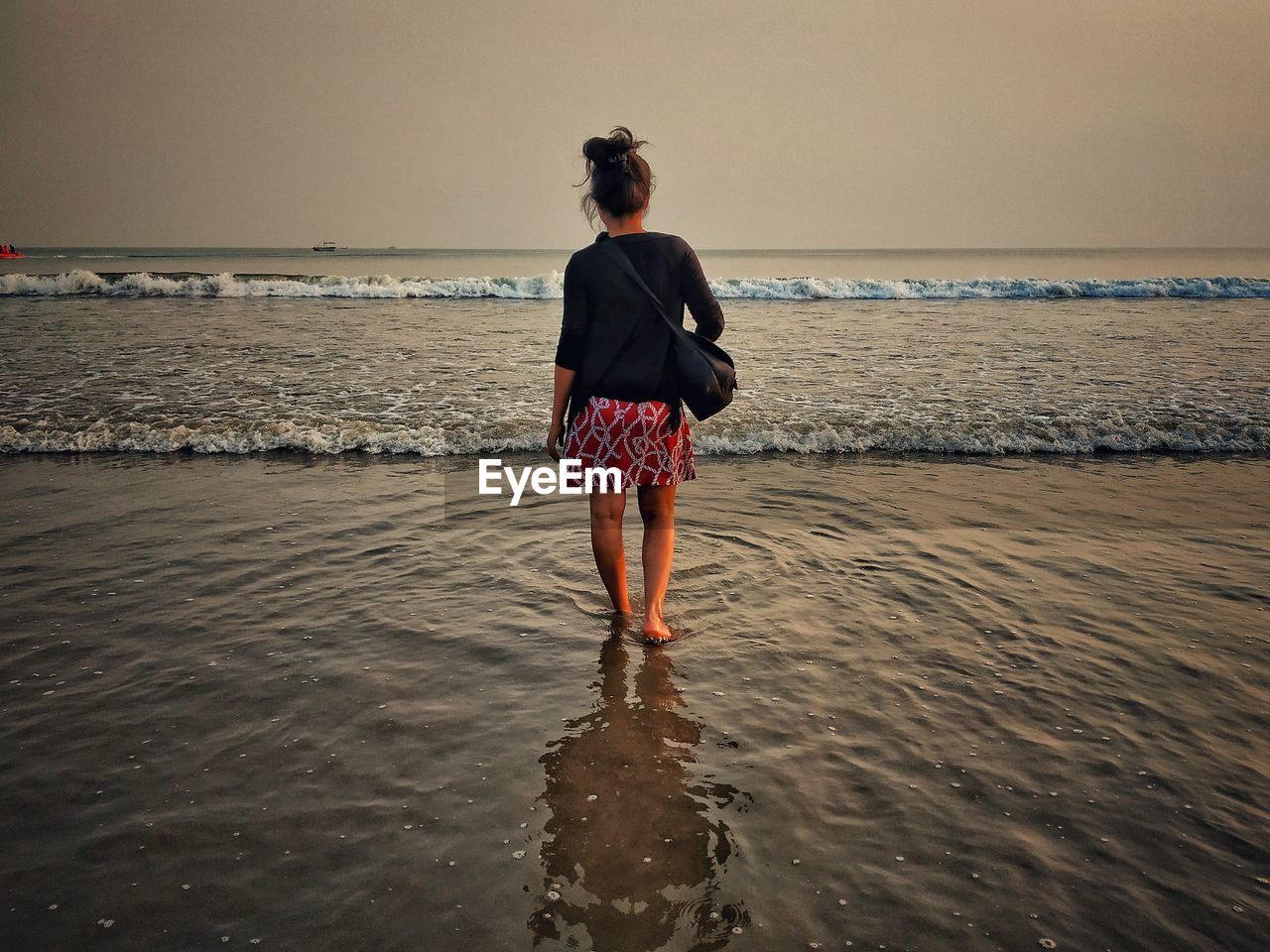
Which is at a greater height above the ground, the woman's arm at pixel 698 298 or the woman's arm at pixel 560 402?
the woman's arm at pixel 698 298

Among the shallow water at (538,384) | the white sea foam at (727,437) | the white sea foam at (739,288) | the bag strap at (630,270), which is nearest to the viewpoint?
the bag strap at (630,270)

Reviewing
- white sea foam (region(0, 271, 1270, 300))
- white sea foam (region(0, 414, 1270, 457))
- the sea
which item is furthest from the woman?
white sea foam (region(0, 271, 1270, 300))

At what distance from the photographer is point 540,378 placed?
1052 cm

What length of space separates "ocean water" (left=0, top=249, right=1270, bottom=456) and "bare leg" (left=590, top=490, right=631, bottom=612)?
12.4ft

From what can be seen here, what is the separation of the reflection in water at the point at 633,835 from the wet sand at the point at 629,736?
11 millimetres

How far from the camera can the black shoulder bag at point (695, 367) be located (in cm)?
343

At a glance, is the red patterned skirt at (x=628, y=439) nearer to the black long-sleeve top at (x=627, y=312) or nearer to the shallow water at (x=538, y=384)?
the black long-sleeve top at (x=627, y=312)

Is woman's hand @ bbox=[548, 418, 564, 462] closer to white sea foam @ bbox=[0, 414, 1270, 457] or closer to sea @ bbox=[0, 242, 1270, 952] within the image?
sea @ bbox=[0, 242, 1270, 952]

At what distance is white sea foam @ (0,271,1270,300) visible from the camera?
24703mm
